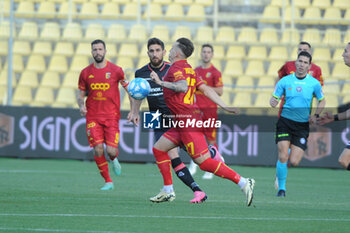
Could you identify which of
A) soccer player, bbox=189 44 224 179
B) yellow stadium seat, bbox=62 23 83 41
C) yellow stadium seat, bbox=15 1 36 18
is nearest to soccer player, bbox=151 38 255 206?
soccer player, bbox=189 44 224 179

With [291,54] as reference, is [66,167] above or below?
below

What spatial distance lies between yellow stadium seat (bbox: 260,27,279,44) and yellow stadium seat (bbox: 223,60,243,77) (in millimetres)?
1020

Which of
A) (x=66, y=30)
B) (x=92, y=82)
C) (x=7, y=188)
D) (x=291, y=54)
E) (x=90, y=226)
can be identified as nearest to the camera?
(x=90, y=226)

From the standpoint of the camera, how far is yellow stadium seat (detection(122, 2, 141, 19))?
2308 cm

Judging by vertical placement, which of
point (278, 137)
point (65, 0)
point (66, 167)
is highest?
point (65, 0)

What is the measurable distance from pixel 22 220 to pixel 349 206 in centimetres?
435

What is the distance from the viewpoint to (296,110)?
35.5 feet

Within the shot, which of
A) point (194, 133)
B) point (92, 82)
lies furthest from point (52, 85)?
point (194, 133)

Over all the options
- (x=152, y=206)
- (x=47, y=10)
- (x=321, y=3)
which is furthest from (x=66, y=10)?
(x=152, y=206)

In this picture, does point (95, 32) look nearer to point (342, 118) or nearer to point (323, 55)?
point (323, 55)

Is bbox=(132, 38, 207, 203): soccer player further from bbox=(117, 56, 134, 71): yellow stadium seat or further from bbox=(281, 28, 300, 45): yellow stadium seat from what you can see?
bbox=(281, 28, 300, 45): yellow stadium seat

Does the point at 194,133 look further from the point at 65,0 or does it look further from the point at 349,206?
the point at 65,0

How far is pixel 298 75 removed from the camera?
1084 cm

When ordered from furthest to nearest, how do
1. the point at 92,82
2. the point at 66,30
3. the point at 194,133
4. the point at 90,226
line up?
the point at 66,30 < the point at 92,82 < the point at 194,133 < the point at 90,226
